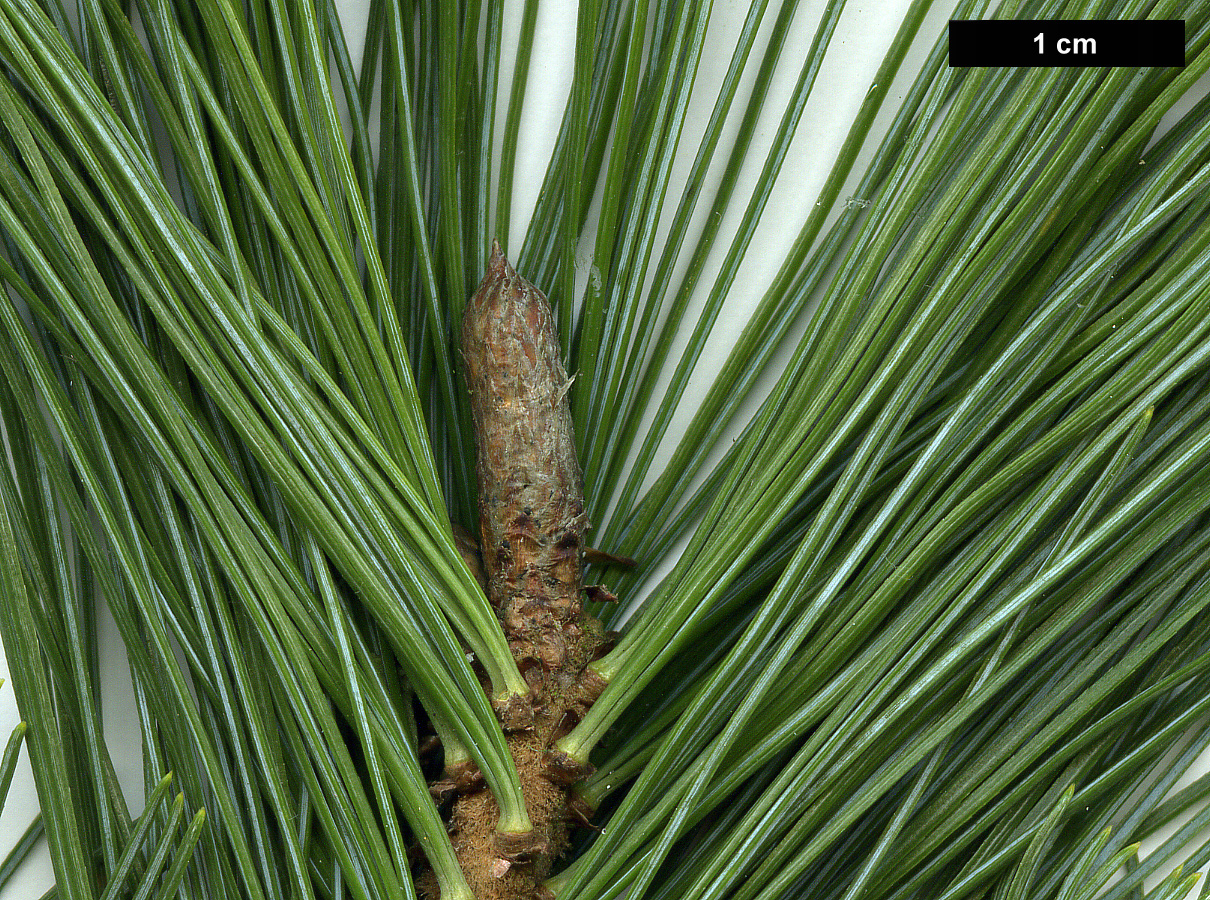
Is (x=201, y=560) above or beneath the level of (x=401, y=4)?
beneath

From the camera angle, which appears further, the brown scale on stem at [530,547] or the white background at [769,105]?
the white background at [769,105]

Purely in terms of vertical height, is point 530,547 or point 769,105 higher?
point 769,105

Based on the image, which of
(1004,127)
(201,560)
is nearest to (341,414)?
(201,560)

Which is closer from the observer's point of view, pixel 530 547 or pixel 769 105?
pixel 530 547

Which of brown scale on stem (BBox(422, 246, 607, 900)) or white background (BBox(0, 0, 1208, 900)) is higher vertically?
white background (BBox(0, 0, 1208, 900))

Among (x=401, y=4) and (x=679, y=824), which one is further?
(x=401, y=4)

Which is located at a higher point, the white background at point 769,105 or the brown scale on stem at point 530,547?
the white background at point 769,105

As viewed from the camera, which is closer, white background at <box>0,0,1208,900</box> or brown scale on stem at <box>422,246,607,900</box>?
brown scale on stem at <box>422,246,607,900</box>

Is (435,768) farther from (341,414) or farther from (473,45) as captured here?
(473,45)
